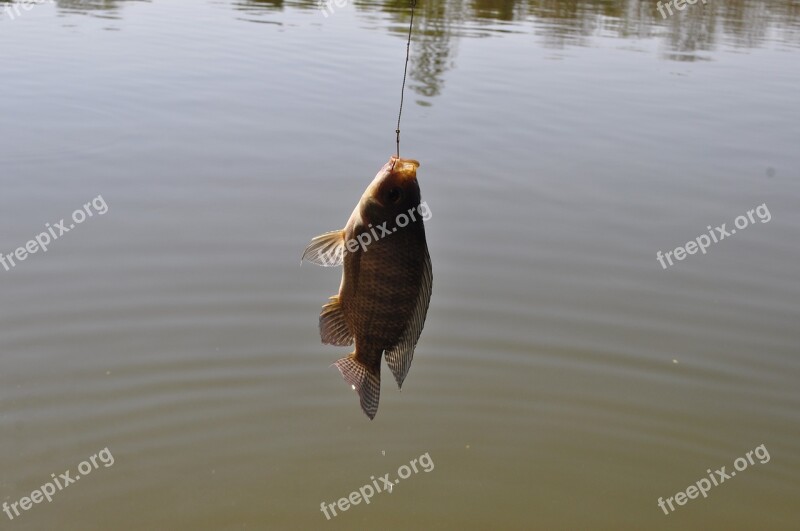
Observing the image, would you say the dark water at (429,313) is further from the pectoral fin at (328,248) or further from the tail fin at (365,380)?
the pectoral fin at (328,248)

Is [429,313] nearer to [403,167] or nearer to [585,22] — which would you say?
[403,167]

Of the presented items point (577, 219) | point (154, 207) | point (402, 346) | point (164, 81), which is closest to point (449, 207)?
point (577, 219)

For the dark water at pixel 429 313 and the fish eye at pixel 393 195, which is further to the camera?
the dark water at pixel 429 313

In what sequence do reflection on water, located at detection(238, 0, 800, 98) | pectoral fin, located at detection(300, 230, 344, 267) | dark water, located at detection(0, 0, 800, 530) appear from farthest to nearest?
reflection on water, located at detection(238, 0, 800, 98)
dark water, located at detection(0, 0, 800, 530)
pectoral fin, located at detection(300, 230, 344, 267)

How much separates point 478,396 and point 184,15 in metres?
17.2

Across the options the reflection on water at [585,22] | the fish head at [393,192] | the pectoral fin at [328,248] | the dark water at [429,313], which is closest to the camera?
the fish head at [393,192]

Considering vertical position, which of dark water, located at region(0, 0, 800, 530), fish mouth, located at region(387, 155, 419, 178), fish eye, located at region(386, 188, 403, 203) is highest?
fish mouth, located at region(387, 155, 419, 178)

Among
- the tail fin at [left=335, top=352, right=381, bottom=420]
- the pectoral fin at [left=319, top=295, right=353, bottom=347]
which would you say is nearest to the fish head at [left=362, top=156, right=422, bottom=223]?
the pectoral fin at [left=319, top=295, right=353, bottom=347]

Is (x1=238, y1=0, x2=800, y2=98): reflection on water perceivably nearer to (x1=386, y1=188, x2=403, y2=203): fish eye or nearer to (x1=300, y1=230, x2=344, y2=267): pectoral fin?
(x1=300, y1=230, x2=344, y2=267): pectoral fin

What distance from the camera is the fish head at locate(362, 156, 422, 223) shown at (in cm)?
289

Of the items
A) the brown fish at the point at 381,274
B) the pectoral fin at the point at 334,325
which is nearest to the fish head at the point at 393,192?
the brown fish at the point at 381,274

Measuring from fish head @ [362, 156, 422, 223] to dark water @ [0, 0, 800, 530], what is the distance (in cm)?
351

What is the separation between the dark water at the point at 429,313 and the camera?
6.38 meters

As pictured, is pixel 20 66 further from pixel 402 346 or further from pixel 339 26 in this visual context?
pixel 402 346
